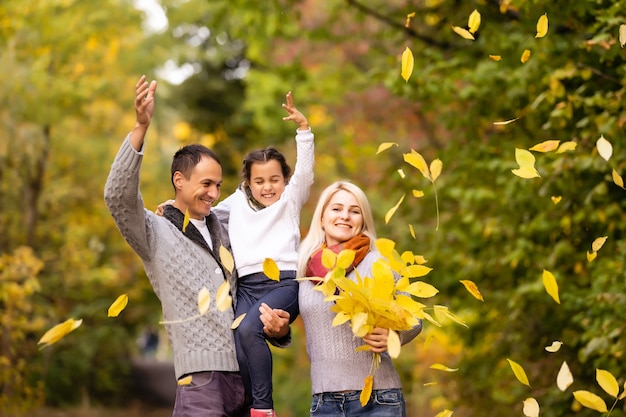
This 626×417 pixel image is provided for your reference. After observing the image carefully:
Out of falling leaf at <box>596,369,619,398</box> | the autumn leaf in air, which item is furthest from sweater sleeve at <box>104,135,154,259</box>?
falling leaf at <box>596,369,619,398</box>

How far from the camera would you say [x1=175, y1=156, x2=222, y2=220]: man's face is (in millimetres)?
3518

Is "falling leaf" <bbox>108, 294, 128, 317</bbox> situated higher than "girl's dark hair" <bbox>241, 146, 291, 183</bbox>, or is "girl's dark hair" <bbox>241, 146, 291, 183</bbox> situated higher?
"girl's dark hair" <bbox>241, 146, 291, 183</bbox>

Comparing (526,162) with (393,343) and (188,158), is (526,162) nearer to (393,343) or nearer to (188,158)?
(393,343)

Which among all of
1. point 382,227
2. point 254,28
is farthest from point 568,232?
point 382,227

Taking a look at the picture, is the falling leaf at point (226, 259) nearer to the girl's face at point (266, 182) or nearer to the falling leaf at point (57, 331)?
the girl's face at point (266, 182)

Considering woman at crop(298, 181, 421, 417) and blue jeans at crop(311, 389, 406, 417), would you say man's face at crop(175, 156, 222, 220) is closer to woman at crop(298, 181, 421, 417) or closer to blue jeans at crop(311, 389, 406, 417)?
woman at crop(298, 181, 421, 417)

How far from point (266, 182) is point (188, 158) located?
13.9 inches

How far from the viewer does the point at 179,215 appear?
11.8ft

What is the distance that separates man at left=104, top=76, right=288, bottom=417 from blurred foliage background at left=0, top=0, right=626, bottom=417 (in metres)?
0.80

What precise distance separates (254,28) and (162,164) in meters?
11.7

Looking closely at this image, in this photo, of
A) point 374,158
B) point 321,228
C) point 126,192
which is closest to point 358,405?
point 321,228

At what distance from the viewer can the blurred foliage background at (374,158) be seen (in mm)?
5691

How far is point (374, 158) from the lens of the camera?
51.9 ft

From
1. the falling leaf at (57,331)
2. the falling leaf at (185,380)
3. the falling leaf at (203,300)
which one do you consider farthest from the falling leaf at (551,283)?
the falling leaf at (57,331)
